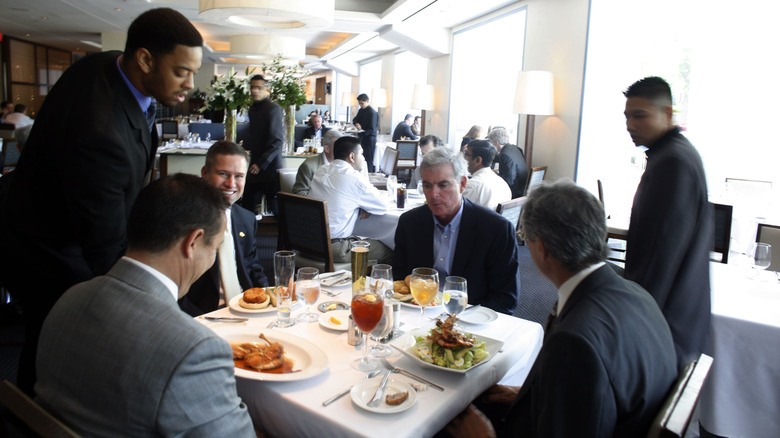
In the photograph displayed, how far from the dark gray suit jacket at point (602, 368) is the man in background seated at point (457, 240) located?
3.40ft

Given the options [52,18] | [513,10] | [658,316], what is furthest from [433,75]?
[658,316]

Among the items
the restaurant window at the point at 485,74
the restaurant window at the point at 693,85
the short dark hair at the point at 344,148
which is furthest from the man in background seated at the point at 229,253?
the restaurant window at the point at 485,74

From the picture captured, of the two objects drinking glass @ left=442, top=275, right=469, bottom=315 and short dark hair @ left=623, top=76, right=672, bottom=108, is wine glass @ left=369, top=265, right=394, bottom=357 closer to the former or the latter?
drinking glass @ left=442, top=275, right=469, bottom=315

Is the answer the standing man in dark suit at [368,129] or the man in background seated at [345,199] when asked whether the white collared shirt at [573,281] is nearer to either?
the man in background seated at [345,199]

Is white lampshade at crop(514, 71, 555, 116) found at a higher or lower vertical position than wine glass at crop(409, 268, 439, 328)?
higher

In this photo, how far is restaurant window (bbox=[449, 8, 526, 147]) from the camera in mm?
9172

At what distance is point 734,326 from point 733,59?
4118mm

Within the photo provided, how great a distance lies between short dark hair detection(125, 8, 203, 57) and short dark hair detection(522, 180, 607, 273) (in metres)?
1.14

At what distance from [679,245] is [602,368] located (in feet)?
4.10

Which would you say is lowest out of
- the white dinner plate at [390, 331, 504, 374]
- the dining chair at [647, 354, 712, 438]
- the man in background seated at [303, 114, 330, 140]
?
the white dinner plate at [390, 331, 504, 374]

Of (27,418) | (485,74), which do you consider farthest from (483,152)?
(485,74)

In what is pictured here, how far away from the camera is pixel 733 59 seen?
5.22 metres

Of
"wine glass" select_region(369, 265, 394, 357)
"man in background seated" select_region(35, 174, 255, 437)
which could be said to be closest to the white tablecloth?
"wine glass" select_region(369, 265, 394, 357)

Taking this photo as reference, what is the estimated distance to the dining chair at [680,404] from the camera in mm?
1020
